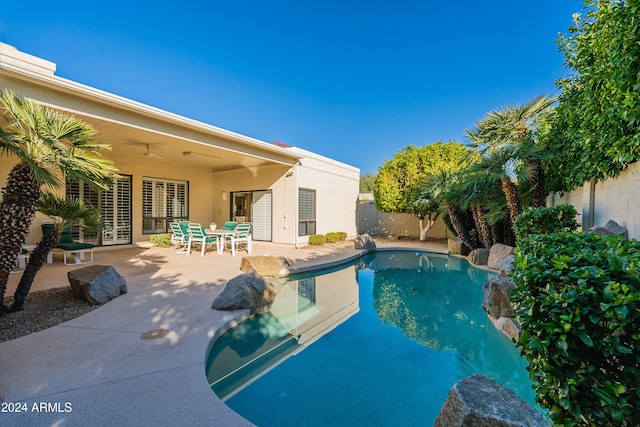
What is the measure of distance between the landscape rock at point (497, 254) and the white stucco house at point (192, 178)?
23.8ft

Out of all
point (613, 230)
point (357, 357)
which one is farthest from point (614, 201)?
point (357, 357)

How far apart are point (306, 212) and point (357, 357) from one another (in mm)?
9511

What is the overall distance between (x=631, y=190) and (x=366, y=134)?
62.1ft

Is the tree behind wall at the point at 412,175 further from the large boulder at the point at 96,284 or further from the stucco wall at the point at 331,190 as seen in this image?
the large boulder at the point at 96,284

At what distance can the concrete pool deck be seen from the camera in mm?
2254

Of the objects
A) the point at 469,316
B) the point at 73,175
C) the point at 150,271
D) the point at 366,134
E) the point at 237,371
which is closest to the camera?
the point at 237,371

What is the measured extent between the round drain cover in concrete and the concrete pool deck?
70 mm

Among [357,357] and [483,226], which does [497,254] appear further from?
[357,357]

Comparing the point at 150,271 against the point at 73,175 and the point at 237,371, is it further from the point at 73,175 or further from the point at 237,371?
the point at 237,371

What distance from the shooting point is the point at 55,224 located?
4566 mm

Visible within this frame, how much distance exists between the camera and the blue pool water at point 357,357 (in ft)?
9.45

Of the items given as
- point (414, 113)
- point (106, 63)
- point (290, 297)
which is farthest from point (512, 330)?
point (414, 113)

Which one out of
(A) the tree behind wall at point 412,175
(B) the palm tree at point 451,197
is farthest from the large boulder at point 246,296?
(A) the tree behind wall at point 412,175

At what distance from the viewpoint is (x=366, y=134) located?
2294 cm
